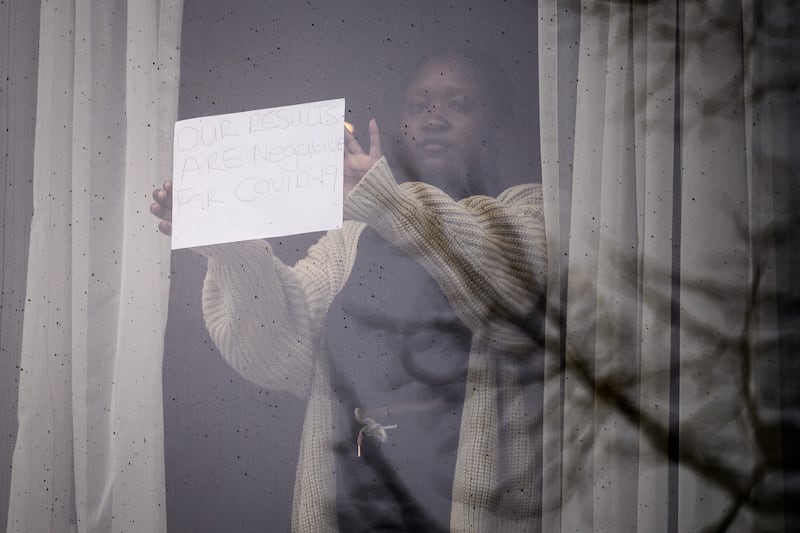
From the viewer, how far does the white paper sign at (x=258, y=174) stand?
166 centimetres

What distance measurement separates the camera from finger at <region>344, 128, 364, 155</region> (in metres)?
1.64

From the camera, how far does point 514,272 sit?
150 centimetres

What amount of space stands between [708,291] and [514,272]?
0.93 feet

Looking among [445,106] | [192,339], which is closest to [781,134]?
[445,106]

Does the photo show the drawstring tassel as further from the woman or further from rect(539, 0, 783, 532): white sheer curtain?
rect(539, 0, 783, 532): white sheer curtain

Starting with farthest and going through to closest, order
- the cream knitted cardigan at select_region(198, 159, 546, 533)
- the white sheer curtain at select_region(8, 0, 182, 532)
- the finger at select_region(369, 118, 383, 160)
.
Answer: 1. the white sheer curtain at select_region(8, 0, 182, 532)
2. the finger at select_region(369, 118, 383, 160)
3. the cream knitted cardigan at select_region(198, 159, 546, 533)

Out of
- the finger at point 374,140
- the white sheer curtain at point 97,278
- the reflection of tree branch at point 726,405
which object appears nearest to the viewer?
the reflection of tree branch at point 726,405

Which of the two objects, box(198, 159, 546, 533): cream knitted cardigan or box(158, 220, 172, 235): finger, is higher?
box(158, 220, 172, 235): finger

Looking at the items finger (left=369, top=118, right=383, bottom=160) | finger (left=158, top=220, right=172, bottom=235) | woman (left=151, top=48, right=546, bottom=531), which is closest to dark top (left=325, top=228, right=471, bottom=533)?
woman (left=151, top=48, right=546, bottom=531)

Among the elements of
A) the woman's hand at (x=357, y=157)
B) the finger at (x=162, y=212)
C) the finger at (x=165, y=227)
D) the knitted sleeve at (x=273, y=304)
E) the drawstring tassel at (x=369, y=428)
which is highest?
the woman's hand at (x=357, y=157)

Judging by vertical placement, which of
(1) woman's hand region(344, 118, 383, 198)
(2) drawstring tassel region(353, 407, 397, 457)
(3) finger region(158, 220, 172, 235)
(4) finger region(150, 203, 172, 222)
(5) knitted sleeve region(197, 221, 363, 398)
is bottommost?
(2) drawstring tassel region(353, 407, 397, 457)

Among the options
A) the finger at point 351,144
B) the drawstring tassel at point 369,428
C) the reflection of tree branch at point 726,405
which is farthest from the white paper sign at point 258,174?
the reflection of tree branch at point 726,405

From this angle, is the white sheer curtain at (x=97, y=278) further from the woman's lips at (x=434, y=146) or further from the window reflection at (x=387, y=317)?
the woman's lips at (x=434, y=146)

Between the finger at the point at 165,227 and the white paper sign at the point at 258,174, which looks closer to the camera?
the white paper sign at the point at 258,174
